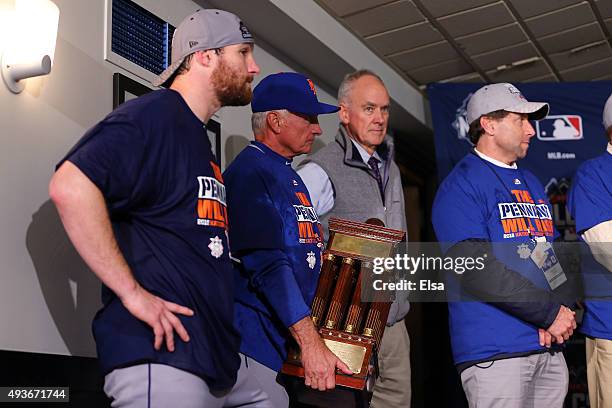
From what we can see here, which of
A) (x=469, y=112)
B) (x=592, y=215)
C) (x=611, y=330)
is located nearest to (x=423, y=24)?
(x=469, y=112)

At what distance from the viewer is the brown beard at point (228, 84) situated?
2119 millimetres

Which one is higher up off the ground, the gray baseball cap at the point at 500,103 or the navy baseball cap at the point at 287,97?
the gray baseball cap at the point at 500,103

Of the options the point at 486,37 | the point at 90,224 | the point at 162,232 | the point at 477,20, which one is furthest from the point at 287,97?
the point at 486,37

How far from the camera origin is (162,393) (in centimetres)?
178

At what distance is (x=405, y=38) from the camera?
5035 mm

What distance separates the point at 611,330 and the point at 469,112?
951 millimetres

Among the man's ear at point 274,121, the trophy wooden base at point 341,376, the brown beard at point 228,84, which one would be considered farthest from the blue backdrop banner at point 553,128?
the brown beard at point 228,84

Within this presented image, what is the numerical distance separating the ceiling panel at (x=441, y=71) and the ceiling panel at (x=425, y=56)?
7cm

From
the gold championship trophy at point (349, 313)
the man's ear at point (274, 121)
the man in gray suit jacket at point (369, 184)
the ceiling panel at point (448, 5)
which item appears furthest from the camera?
the ceiling panel at point (448, 5)

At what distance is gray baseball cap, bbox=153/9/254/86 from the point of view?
2.12 metres

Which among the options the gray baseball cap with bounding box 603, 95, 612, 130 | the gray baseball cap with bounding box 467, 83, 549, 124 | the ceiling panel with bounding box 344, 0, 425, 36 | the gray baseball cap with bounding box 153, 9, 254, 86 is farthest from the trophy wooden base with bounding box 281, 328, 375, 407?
the ceiling panel with bounding box 344, 0, 425, 36

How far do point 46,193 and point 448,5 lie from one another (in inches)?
108

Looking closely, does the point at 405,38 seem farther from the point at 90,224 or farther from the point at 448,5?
the point at 90,224

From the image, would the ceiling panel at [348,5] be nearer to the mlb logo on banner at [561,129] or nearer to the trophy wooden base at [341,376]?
the mlb logo on banner at [561,129]
